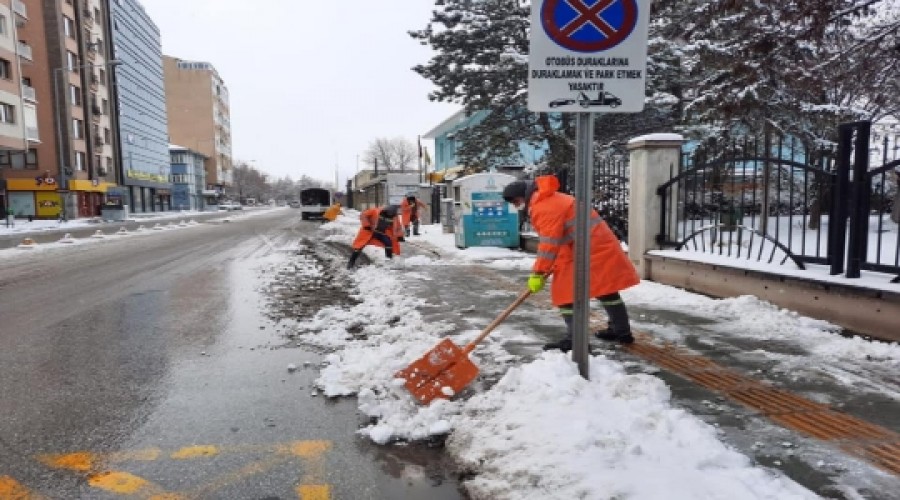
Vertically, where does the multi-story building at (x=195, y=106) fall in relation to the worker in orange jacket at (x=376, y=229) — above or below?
above

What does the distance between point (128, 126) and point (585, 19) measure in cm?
6019

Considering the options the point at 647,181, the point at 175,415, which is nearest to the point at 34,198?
the point at 647,181

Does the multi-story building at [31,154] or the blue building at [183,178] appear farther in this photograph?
the blue building at [183,178]

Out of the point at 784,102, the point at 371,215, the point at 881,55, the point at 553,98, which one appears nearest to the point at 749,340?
the point at 553,98

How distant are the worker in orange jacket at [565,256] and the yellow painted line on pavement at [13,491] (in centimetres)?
314

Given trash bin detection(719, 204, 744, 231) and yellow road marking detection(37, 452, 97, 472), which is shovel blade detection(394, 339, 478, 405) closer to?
yellow road marking detection(37, 452, 97, 472)

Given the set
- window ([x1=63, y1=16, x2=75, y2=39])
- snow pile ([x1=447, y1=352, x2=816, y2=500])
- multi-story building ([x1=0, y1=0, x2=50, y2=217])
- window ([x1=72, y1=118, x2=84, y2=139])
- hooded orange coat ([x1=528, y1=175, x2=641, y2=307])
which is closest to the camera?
snow pile ([x1=447, y1=352, x2=816, y2=500])

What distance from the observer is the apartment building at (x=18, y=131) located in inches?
1254

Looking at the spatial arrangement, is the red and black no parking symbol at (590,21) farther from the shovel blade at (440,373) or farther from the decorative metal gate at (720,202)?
the decorative metal gate at (720,202)

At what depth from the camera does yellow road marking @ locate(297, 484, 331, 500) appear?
103 inches

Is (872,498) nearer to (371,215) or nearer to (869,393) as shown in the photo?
(869,393)

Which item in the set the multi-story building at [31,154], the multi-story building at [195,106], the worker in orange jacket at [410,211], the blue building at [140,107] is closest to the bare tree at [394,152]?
the multi-story building at [195,106]

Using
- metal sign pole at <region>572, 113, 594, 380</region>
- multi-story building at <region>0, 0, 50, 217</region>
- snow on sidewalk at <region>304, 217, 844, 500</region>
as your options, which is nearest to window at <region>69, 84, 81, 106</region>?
multi-story building at <region>0, 0, 50, 217</region>

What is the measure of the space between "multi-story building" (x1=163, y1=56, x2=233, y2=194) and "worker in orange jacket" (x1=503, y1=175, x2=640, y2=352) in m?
91.2
